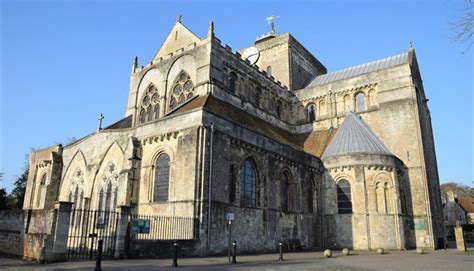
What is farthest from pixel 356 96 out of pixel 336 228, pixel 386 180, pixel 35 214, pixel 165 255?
pixel 35 214

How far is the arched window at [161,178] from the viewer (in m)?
20.2

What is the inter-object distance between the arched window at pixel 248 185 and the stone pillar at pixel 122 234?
25.8 ft

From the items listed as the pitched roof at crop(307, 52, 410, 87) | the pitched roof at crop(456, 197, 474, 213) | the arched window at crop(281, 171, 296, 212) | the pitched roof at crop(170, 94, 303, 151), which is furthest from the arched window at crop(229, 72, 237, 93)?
the pitched roof at crop(456, 197, 474, 213)

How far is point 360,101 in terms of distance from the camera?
34.5 meters

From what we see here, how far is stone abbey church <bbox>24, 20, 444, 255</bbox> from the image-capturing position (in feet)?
64.3

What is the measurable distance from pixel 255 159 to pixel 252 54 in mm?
22587

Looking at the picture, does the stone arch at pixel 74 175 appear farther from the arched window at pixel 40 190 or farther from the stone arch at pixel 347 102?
the stone arch at pixel 347 102

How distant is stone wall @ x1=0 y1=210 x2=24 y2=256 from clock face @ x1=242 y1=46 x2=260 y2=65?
97.1 ft

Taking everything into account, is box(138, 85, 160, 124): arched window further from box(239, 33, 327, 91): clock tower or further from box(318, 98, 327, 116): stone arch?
box(318, 98, 327, 116): stone arch

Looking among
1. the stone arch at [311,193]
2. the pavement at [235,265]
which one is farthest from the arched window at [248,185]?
the stone arch at [311,193]

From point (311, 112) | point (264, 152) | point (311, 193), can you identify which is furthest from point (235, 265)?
point (311, 112)

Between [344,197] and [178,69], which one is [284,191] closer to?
[344,197]

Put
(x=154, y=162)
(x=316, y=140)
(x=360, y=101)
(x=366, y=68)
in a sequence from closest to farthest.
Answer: (x=154, y=162), (x=316, y=140), (x=360, y=101), (x=366, y=68)

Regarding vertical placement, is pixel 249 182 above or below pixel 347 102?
below
